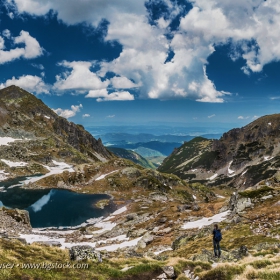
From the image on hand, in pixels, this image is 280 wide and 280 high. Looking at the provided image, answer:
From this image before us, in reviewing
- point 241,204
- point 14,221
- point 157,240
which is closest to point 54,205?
point 14,221

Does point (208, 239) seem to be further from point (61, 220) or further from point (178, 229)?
point (61, 220)

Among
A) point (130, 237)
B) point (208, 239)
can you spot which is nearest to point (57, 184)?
point (130, 237)

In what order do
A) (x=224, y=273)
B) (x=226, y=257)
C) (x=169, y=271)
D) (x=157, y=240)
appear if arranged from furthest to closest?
(x=157, y=240)
(x=226, y=257)
(x=169, y=271)
(x=224, y=273)

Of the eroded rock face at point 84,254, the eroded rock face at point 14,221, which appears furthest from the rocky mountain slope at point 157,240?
the eroded rock face at point 84,254

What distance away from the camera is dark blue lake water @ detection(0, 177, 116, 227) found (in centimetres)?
9956

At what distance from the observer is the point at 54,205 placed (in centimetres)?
12006

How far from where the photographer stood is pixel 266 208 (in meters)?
48.6

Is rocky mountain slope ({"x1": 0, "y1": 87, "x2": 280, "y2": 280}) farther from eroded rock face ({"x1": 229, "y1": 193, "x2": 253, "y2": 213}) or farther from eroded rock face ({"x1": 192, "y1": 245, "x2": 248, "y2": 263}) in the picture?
eroded rock face ({"x1": 229, "y1": 193, "x2": 253, "y2": 213})

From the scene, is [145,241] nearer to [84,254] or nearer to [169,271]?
[84,254]

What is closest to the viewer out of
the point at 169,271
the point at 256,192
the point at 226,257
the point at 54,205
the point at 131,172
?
the point at 169,271

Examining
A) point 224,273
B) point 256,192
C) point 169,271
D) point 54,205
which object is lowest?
point 54,205

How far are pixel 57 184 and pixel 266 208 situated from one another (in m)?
132

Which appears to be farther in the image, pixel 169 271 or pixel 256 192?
pixel 256 192

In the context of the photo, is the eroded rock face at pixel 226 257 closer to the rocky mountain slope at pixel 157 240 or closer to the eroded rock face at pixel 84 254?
the rocky mountain slope at pixel 157 240
